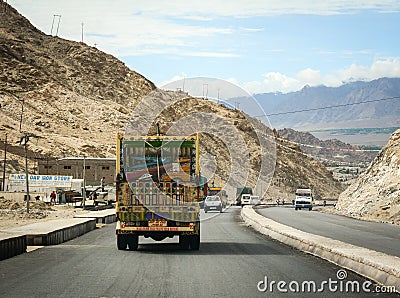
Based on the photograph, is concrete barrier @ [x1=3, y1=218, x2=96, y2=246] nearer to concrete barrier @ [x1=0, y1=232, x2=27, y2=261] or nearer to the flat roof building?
concrete barrier @ [x1=0, y1=232, x2=27, y2=261]

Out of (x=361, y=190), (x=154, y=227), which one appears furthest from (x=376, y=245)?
(x=361, y=190)

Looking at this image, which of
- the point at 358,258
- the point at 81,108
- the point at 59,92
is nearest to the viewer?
the point at 358,258

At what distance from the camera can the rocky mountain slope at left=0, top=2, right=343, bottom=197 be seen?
115 m

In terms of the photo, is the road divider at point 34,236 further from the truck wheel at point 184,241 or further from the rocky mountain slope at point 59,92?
the rocky mountain slope at point 59,92

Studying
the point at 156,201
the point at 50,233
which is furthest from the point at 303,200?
the point at 156,201

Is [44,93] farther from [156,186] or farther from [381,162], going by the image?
[156,186]

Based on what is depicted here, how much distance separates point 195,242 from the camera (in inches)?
869

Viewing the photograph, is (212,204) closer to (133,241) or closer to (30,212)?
(30,212)

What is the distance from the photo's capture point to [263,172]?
158m

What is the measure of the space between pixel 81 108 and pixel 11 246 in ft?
375

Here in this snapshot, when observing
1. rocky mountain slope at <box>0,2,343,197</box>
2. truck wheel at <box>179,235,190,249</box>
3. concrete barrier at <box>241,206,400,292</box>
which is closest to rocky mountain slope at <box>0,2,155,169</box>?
rocky mountain slope at <box>0,2,343,197</box>

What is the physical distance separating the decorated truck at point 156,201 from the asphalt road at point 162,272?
1.94 ft

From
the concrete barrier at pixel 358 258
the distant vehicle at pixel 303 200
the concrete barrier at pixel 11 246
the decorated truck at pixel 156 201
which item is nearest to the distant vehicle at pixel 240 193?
the distant vehicle at pixel 303 200

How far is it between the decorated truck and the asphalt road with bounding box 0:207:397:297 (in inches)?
23.3
